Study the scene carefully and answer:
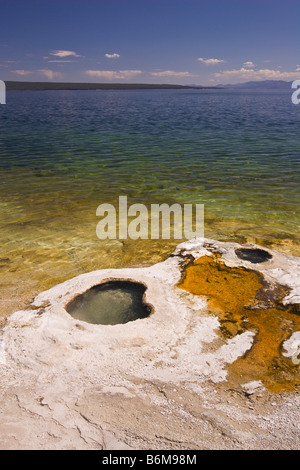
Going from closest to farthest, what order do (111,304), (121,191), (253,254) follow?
(111,304) < (253,254) < (121,191)

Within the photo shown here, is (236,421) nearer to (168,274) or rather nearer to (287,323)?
(287,323)

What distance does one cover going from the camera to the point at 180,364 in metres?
4.36

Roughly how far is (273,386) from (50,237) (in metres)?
6.52

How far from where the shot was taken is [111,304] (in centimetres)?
568

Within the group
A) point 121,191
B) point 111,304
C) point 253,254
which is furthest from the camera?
point 121,191

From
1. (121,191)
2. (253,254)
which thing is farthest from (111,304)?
(121,191)

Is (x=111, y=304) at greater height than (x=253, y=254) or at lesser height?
lesser

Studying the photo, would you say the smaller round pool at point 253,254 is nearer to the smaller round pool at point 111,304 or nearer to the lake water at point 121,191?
the lake water at point 121,191

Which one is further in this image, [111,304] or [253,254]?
[253,254]

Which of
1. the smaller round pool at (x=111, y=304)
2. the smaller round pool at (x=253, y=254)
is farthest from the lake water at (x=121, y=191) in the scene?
the smaller round pool at (x=111, y=304)

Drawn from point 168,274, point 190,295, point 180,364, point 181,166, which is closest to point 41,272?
point 168,274

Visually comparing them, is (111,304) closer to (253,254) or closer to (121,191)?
(253,254)

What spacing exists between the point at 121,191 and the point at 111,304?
25.6 feet
